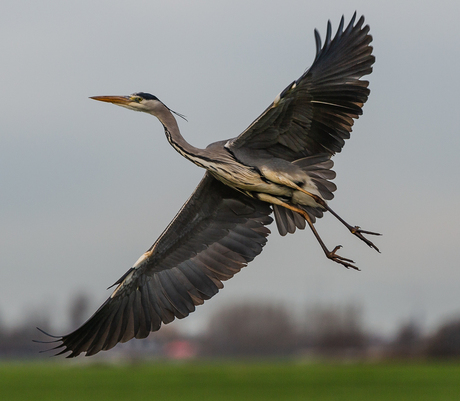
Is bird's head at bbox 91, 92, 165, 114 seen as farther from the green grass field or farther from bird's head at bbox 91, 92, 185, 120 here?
the green grass field

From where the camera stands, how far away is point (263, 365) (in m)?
89.1

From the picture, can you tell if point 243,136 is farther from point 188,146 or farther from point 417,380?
point 417,380

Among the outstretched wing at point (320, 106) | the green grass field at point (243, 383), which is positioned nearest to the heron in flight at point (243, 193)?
the outstretched wing at point (320, 106)

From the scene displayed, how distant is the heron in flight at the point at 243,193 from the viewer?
8945mm

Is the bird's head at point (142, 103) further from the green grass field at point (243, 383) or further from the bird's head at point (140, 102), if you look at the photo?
Result: the green grass field at point (243, 383)

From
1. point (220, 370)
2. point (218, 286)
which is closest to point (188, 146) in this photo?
point (218, 286)

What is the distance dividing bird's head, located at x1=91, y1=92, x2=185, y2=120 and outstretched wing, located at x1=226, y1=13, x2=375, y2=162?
99 centimetres

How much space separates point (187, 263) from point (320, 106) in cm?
278

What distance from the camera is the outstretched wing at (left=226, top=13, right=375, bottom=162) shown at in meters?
8.90

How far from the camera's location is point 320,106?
912 centimetres

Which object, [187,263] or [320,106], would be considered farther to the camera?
[187,263]

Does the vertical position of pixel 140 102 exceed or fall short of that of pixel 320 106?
it exceeds it

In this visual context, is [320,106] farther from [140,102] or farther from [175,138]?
[140,102]

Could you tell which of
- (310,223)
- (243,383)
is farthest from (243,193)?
(243,383)
